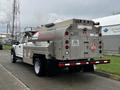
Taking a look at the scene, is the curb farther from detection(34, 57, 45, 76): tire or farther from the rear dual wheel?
detection(34, 57, 45, 76): tire

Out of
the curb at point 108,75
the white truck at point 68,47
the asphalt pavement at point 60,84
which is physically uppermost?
the white truck at point 68,47

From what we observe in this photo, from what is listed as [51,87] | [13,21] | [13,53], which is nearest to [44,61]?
[51,87]

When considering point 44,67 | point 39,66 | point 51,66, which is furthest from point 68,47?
point 39,66

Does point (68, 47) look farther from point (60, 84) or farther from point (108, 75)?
point (108, 75)

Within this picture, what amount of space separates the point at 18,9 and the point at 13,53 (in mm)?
36049

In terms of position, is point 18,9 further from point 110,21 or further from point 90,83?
point 90,83

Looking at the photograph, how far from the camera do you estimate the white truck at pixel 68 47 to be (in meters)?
10.0

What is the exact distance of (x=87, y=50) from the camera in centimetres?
1060

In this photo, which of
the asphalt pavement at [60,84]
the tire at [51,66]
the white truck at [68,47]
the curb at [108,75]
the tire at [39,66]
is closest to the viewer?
the asphalt pavement at [60,84]

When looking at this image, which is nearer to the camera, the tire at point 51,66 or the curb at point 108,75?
the curb at point 108,75

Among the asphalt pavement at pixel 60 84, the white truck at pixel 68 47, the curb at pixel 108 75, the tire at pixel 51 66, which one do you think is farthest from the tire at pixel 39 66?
the curb at pixel 108 75

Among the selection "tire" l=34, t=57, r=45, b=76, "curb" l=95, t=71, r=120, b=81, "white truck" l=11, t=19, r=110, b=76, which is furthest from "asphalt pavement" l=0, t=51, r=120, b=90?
"white truck" l=11, t=19, r=110, b=76

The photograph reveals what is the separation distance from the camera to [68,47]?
10000mm

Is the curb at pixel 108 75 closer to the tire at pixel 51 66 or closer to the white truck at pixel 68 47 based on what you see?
the white truck at pixel 68 47
